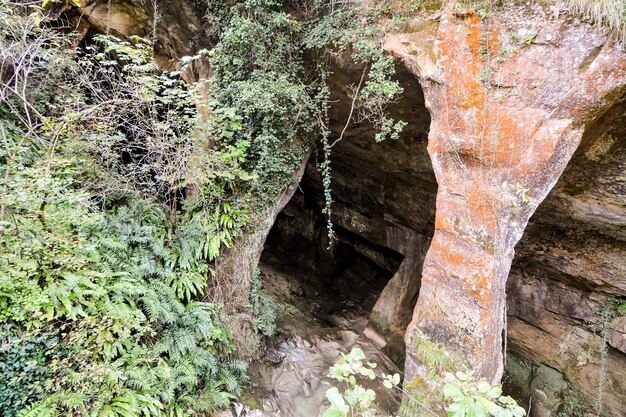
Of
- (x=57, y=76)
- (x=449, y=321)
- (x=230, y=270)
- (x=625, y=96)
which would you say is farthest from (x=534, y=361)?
(x=57, y=76)

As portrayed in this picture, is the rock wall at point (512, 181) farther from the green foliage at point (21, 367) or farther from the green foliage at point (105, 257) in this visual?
the green foliage at point (21, 367)

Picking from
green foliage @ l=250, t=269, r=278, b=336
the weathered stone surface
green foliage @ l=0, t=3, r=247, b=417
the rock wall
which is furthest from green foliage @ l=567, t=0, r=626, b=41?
green foliage @ l=250, t=269, r=278, b=336

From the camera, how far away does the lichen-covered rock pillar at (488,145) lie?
3889 millimetres

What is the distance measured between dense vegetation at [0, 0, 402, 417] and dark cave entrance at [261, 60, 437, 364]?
1.34 meters

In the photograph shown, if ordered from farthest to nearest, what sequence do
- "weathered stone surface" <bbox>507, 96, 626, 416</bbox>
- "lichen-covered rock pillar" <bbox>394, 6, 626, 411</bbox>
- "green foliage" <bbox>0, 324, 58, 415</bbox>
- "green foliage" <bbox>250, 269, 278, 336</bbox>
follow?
"green foliage" <bbox>250, 269, 278, 336</bbox> < "weathered stone surface" <bbox>507, 96, 626, 416</bbox> < "lichen-covered rock pillar" <bbox>394, 6, 626, 411</bbox> < "green foliage" <bbox>0, 324, 58, 415</bbox>

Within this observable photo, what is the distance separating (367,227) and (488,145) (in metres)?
6.44

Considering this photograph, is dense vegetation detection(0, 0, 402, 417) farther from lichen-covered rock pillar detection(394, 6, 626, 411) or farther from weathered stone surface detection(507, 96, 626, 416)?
weathered stone surface detection(507, 96, 626, 416)

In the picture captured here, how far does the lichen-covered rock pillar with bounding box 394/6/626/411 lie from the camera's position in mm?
3889

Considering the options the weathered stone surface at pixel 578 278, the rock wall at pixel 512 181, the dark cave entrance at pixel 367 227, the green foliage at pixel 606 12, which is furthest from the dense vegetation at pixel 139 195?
the weathered stone surface at pixel 578 278

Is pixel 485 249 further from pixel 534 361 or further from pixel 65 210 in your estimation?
pixel 65 210

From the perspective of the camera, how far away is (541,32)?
3.96 meters

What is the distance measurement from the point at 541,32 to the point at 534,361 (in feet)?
23.6

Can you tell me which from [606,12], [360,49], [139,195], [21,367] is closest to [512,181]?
[606,12]

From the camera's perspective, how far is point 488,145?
4.35 meters
